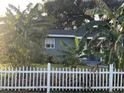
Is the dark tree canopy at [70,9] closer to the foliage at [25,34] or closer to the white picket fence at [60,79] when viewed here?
the foliage at [25,34]

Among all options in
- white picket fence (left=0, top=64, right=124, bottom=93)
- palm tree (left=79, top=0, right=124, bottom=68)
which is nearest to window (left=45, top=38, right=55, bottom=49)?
palm tree (left=79, top=0, right=124, bottom=68)

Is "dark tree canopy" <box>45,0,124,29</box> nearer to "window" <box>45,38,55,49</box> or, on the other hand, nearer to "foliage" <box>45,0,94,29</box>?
"foliage" <box>45,0,94,29</box>

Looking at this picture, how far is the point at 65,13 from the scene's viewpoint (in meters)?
48.2

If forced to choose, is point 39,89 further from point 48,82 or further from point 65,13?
point 65,13

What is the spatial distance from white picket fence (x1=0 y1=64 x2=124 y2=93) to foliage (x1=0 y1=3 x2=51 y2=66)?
2204 millimetres

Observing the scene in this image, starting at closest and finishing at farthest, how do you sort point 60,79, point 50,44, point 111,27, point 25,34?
point 60,79 < point 25,34 < point 111,27 < point 50,44

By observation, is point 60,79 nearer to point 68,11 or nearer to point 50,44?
point 50,44

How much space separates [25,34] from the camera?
50.7 ft

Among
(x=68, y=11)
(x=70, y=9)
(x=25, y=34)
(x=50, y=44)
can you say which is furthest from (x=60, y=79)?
(x=68, y=11)

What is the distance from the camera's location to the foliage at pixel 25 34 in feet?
50.3

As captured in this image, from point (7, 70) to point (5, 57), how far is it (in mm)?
3265

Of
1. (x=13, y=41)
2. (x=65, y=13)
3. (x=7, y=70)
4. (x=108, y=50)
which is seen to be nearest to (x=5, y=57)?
(x=13, y=41)

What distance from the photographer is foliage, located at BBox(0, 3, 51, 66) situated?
15328 millimetres

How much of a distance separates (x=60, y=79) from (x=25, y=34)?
3654mm
